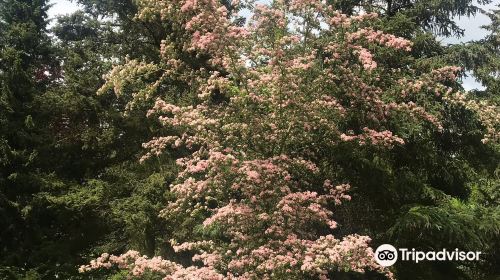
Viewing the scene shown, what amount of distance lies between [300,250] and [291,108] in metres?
2.49

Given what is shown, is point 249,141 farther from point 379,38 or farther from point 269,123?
point 379,38

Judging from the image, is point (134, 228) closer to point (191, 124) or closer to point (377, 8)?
point (191, 124)

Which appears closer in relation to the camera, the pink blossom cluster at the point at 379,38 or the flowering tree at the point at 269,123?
the flowering tree at the point at 269,123

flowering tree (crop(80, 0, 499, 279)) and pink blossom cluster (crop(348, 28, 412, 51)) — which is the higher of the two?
pink blossom cluster (crop(348, 28, 412, 51))

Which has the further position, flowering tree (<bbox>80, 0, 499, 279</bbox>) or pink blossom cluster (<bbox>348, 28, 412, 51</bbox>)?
pink blossom cluster (<bbox>348, 28, 412, 51</bbox>)

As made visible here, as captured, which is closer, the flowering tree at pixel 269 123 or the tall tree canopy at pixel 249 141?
the flowering tree at pixel 269 123

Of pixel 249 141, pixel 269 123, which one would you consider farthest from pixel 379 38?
pixel 249 141

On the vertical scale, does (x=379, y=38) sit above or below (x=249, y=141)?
above

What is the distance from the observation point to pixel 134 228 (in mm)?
12211

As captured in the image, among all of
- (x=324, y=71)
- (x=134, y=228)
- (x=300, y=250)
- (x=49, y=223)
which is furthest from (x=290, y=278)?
(x=49, y=223)

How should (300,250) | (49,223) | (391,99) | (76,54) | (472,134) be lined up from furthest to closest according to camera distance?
(76,54) → (49,223) → (472,134) → (391,99) → (300,250)

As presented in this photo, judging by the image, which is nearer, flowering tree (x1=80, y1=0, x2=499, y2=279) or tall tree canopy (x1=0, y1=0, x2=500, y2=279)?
flowering tree (x1=80, y1=0, x2=499, y2=279)

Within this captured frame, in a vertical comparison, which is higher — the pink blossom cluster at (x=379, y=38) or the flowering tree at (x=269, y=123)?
the pink blossom cluster at (x=379, y=38)

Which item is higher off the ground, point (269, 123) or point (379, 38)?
point (379, 38)
